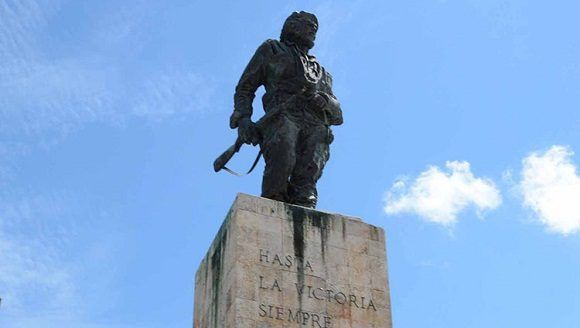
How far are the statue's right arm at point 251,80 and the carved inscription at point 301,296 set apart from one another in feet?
9.54

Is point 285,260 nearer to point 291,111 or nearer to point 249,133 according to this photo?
point 249,133

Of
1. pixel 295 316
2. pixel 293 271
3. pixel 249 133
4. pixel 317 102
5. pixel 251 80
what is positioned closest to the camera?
pixel 295 316

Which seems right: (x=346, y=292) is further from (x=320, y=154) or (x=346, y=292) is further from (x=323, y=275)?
(x=320, y=154)

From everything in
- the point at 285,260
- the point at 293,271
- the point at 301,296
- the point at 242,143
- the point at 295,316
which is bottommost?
the point at 295,316

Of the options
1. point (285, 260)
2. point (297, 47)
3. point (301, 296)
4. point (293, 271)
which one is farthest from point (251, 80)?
point (301, 296)

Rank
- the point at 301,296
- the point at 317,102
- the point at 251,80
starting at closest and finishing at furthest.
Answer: the point at 301,296 < the point at 317,102 < the point at 251,80

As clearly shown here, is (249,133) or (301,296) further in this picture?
(249,133)

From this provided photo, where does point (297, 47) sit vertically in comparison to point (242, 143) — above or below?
above

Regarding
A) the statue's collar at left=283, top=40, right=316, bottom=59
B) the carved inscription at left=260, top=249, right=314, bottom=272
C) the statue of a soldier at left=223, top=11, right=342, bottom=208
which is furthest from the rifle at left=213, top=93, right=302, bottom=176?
the carved inscription at left=260, top=249, right=314, bottom=272

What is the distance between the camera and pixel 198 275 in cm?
1302

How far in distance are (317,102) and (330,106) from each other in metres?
0.26

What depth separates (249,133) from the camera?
42.5 feet

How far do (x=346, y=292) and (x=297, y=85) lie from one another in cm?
350

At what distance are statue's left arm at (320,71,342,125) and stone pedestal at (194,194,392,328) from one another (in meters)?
1.90
